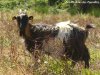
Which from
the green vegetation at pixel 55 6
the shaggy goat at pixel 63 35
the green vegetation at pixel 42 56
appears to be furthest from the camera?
the green vegetation at pixel 55 6

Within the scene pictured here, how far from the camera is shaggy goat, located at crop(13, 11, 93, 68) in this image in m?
8.85

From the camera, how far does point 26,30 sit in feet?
31.0

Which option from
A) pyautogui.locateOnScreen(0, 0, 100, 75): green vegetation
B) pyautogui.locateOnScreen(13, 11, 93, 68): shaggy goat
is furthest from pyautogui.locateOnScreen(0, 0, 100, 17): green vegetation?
pyautogui.locateOnScreen(13, 11, 93, 68): shaggy goat

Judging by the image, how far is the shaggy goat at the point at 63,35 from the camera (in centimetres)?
885

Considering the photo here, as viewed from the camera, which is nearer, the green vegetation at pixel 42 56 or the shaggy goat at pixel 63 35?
the green vegetation at pixel 42 56

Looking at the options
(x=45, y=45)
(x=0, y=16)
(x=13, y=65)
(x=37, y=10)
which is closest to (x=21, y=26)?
(x=45, y=45)

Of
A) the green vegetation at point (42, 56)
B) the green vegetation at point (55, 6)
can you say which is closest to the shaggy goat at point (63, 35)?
the green vegetation at point (42, 56)

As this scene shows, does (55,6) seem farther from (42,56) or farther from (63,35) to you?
(42,56)

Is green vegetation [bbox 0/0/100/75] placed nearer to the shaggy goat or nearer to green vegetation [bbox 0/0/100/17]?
green vegetation [bbox 0/0/100/17]

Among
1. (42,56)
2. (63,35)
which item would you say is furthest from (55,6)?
(42,56)

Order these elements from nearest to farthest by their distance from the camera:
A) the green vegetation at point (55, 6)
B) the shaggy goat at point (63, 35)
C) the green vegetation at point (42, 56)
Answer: the green vegetation at point (42, 56) → the shaggy goat at point (63, 35) → the green vegetation at point (55, 6)

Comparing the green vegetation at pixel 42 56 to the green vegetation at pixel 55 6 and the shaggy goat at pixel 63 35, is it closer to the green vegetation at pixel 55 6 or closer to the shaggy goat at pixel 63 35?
the green vegetation at pixel 55 6

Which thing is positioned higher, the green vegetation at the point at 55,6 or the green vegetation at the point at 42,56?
the green vegetation at the point at 42,56

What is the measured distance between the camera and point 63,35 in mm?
8898
